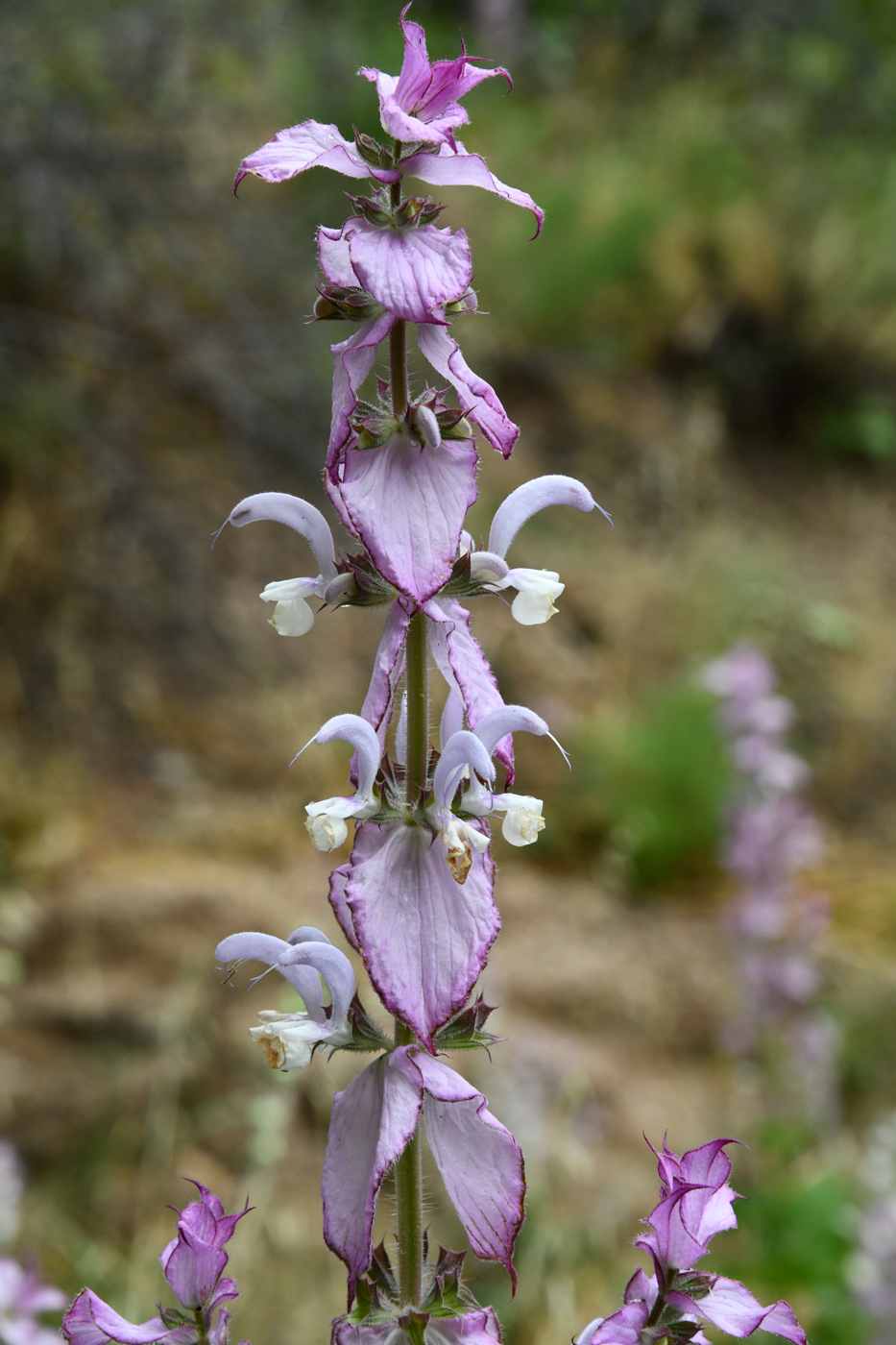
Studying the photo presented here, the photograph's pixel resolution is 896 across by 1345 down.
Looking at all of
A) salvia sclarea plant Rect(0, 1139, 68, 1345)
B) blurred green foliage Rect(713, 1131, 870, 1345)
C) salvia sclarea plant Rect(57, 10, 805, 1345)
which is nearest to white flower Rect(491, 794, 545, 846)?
salvia sclarea plant Rect(57, 10, 805, 1345)

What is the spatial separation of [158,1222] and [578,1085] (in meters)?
1.20

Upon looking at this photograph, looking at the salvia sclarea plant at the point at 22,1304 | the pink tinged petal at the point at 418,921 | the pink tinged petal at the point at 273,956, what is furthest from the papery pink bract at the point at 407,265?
the salvia sclarea plant at the point at 22,1304

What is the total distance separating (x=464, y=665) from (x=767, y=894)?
10.4 feet

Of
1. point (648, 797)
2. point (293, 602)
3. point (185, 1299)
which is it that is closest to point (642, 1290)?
point (185, 1299)

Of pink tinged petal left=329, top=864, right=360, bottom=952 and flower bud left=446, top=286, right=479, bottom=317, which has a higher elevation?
flower bud left=446, top=286, right=479, bottom=317

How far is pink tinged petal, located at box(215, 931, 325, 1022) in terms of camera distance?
1.09 metres

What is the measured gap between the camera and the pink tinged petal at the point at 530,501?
3.75 ft

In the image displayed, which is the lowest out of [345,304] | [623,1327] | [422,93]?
[623,1327]

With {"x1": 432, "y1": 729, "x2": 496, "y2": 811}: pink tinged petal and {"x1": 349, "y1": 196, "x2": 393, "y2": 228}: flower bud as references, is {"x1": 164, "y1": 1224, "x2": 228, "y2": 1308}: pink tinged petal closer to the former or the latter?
{"x1": 432, "y1": 729, "x2": 496, "y2": 811}: pink tinged petal

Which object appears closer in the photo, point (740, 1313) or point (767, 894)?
point (740, 1313)

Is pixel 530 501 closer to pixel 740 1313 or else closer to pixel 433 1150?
pixel 433 1150

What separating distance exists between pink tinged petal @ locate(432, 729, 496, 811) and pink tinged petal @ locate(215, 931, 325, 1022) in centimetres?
20

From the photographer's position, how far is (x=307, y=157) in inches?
37.5

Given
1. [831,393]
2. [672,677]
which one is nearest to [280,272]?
[672,677]
